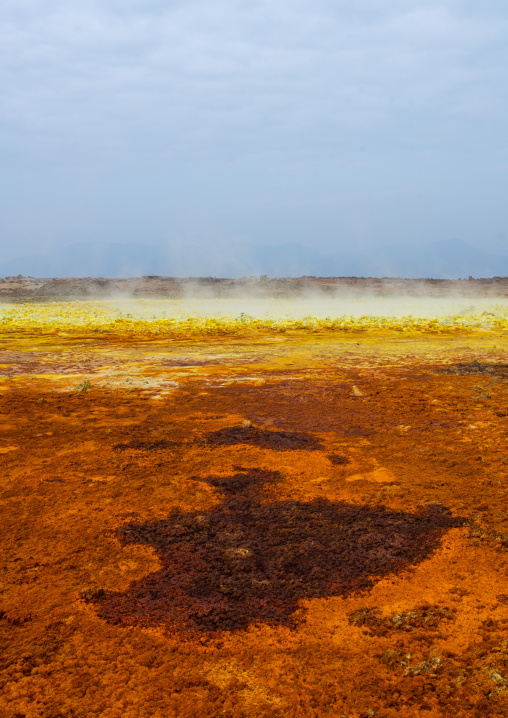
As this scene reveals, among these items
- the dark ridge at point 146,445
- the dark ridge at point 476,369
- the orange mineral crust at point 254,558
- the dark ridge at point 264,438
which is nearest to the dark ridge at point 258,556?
the orange mineral crust at point 254,558

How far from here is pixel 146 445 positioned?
6727 mm

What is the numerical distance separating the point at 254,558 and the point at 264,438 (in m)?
3.04

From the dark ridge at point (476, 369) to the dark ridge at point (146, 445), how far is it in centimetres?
747

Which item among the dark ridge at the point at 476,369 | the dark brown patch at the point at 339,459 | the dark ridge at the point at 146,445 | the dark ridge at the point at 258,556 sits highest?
the dark ridge at the point at 476,369

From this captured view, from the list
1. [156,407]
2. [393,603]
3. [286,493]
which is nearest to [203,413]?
[156,407]

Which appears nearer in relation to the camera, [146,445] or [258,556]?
[258,556]

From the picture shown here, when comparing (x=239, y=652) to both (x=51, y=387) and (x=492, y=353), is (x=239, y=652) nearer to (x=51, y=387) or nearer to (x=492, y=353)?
(x=51, y=387)

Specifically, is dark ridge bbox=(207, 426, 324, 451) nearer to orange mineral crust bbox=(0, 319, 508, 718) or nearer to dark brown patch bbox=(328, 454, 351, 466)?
orange mineral crust bbox=(0, 319, 508, 718)

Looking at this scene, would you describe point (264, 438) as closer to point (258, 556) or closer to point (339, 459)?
point (339, 459)

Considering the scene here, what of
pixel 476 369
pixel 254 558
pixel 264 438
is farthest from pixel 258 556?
pixel 476 369

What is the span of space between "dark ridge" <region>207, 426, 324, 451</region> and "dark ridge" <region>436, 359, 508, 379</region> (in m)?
6.10

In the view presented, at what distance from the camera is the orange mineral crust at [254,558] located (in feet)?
9.11

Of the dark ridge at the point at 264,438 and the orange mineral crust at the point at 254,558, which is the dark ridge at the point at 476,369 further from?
the dark ridge at the point at 264,438

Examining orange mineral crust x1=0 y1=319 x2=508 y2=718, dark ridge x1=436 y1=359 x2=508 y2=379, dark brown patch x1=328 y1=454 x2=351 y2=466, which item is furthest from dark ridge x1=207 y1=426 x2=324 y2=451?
dark ridge x1=436 y1=359 x2=508 y2=379
